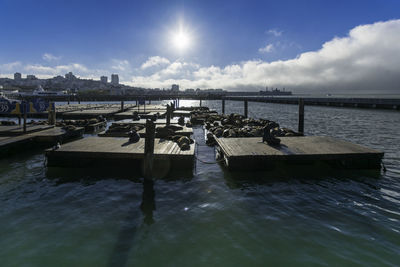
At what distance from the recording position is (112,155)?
34.4 ft

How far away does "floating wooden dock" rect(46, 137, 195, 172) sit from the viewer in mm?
10523

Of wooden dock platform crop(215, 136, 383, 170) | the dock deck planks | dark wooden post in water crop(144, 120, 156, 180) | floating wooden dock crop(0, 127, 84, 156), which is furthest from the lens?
floating wooden dock crop(0, 127, 84, 156)

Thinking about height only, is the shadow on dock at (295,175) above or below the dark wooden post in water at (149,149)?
below

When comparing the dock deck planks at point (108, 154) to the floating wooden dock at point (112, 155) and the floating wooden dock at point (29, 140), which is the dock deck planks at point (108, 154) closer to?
the floating wooden dock at point (112, 155)

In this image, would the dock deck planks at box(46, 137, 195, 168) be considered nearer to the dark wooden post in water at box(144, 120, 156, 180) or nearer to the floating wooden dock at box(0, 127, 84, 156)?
the dark wooden post in water at box(144, 120, 156, 180)

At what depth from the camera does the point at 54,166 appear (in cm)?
1124

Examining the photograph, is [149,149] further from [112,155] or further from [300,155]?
[300,155]

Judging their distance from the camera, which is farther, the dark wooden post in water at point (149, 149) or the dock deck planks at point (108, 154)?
the dock deck planks at point (108, 154)

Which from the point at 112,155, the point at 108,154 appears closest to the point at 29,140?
the point at 108,154

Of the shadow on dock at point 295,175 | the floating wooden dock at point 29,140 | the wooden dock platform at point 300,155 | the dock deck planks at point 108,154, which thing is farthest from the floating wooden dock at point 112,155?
the floating wooden dock at point 29,140

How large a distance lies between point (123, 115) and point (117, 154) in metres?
23.0

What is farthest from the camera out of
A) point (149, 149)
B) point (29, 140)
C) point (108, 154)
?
point (29, 140)

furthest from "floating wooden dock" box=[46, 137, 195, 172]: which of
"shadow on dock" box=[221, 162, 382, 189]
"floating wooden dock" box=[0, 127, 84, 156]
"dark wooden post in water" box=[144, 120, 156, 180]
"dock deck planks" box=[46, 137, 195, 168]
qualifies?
"floating wooden dock" box=[0, 127, 84, 156]

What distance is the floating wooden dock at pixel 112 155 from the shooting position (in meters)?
10.5
